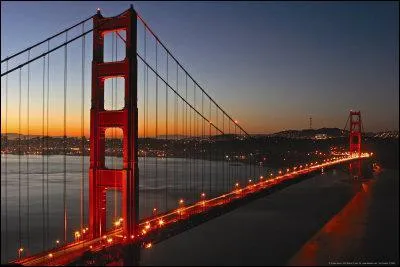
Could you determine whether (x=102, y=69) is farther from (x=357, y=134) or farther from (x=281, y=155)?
(x=281, y=155)

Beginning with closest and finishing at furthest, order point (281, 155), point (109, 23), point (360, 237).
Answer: point (109, 23) → point (360, 237) → point (281, 155)

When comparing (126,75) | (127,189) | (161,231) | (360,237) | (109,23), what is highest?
(109,23)

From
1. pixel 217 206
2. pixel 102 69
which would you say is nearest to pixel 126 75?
pixel 102 69

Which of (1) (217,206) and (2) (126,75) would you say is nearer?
(2) (126,75)

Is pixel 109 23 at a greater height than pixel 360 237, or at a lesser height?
greater

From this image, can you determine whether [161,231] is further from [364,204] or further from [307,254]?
[364,204]

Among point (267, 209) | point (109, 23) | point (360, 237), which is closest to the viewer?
point (109, 23)
